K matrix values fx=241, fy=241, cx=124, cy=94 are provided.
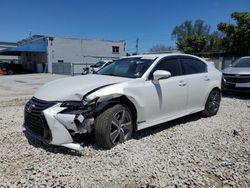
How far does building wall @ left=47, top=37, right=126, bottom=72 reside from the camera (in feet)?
107

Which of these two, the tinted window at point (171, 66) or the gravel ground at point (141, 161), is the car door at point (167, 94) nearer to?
the tinted window at point (171, 66)

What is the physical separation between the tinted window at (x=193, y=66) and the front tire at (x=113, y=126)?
2.00m

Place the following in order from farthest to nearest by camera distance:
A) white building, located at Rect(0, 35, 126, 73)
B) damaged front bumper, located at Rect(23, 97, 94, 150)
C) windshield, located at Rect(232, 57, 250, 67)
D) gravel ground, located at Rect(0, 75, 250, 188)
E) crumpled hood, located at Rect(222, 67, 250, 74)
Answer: white building, located at Rect(0, 35, 126, 73) < windshield, located at Rect(232, 57, 250, 67) < crumpled hood, located at Rect(222, 67, 250, 74) < damaged front bumper, located at Rect(23, 97, 94, 150) < gravel ground, located at Rect(0, 75, 250, 188)

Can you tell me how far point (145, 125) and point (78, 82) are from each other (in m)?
1.42

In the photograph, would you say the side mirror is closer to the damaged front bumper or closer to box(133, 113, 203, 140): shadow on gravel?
box(133, 113, 203, 140): shadow on gravel

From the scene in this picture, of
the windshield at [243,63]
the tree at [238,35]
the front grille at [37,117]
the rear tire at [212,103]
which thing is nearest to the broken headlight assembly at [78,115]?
the front grille at [37,117]

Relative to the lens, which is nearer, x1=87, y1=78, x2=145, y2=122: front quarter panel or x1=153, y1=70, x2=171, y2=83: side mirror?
x1=87, y1=78, x2=145, y2=122: front quarter panel

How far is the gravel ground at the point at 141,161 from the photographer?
3.04 metres

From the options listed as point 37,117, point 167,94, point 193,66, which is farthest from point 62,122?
point 193,66

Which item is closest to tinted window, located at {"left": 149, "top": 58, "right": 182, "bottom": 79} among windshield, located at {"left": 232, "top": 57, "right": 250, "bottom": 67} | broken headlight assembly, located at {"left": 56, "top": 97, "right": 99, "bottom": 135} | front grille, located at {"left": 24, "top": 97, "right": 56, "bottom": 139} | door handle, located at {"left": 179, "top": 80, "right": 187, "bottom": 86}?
door handle, located at {"left": 179, "top": 80, "right": 187, "bottom": 86}

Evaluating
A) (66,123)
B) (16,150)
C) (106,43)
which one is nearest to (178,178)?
(66,123)

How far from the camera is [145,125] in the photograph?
4.36m

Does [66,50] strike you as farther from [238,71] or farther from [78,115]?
[78,115]

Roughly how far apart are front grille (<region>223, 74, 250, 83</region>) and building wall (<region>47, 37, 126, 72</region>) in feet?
88.6
